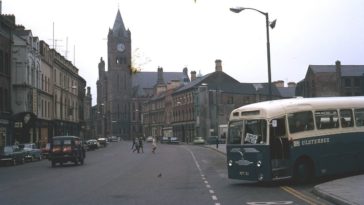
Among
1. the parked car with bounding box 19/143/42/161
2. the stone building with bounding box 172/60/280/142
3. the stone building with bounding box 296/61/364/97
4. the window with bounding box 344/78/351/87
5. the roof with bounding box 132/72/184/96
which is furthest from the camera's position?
the roof with bounding box 132/72/184/96

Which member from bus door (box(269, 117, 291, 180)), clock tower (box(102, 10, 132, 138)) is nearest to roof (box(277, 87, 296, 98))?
clock tower (box(102, 10, 132, 138))

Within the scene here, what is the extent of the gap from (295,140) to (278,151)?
2.46 feet

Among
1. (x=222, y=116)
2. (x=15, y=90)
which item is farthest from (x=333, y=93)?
(x=15, y=90)

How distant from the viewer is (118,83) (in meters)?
173

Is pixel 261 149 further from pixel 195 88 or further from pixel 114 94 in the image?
pixel 114 94

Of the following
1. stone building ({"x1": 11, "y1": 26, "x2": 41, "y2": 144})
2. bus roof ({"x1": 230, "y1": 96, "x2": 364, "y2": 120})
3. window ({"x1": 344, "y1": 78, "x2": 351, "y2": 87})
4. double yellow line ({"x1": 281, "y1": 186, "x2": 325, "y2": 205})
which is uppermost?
window ({"x1": 344, "y1": 78, "x2": 351, "y2": 87})

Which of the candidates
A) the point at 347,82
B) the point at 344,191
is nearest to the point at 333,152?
the point at 344,191

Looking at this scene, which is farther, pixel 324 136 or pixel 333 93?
pixel 333 93

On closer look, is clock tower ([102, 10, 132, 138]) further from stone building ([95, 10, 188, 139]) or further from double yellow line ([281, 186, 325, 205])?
double yellow line ([281, 186, 325, 205])

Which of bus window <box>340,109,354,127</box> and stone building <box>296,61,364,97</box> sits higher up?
stone building <box>296,61,364,97</box>

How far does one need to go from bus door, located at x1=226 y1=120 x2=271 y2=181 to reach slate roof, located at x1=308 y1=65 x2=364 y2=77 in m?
80.6

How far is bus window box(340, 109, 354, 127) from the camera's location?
2135cm

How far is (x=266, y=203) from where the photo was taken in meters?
14.8

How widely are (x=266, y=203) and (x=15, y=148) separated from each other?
32.6 metres
